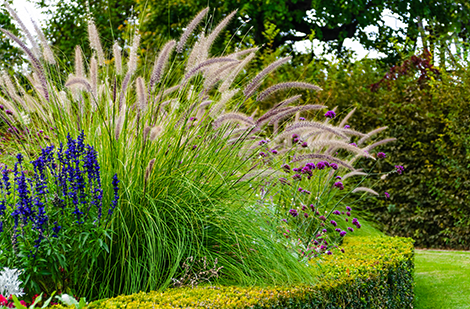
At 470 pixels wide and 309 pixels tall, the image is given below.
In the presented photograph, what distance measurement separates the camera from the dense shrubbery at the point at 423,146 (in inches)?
322

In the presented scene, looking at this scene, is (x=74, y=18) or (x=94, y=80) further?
(x=74, y=18)

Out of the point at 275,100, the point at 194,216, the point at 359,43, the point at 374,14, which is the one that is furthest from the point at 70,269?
the point at 359,43

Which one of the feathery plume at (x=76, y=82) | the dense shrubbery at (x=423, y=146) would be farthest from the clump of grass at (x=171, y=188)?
the dense shrubbery at (x=423, y=146)

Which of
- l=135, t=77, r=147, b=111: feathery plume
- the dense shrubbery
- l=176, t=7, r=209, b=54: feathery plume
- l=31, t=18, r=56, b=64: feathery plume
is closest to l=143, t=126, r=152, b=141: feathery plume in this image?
l=135, t=77, r=147, b=111: feathery plume

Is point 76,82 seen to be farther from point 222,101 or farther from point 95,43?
point 222,101

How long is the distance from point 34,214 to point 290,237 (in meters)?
1.68

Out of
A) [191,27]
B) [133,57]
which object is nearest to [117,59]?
[133,57]

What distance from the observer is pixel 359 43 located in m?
16.2

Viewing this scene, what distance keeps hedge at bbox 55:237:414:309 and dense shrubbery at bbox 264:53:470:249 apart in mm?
3259

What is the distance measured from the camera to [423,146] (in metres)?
8.59

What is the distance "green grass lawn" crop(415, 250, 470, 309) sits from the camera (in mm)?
4957

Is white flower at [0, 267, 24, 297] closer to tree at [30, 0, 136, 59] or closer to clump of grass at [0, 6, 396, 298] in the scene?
clump of grass at [0, 6, 396, 298]

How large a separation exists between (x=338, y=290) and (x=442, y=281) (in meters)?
2.98

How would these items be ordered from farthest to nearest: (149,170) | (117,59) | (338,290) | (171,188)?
(117,59) → (338,290) → (171,188) → (149,170)
